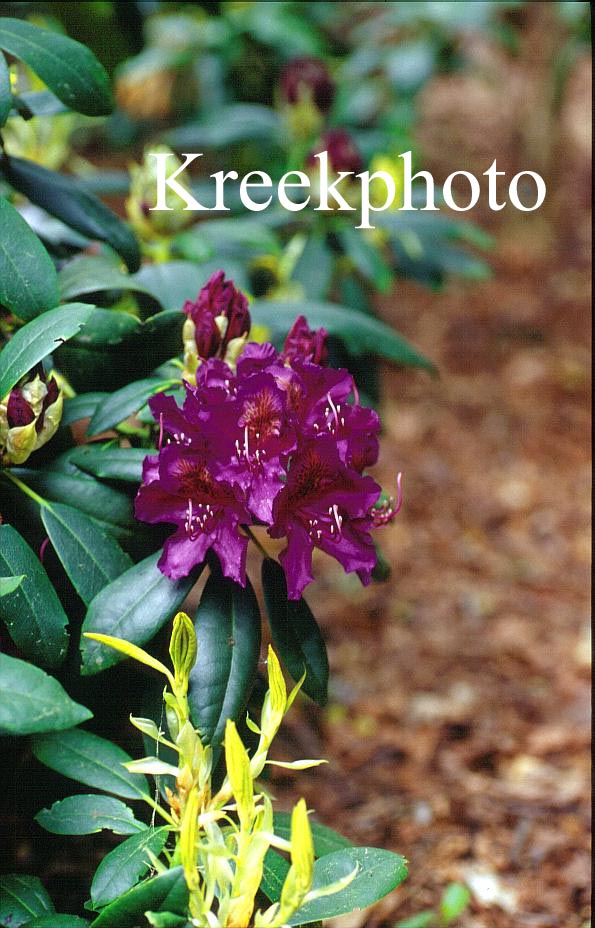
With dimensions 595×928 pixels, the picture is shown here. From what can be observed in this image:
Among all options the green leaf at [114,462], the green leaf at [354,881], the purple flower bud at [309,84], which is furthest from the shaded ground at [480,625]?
the purple flower bud at [309,84]

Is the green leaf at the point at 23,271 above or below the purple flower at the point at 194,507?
above

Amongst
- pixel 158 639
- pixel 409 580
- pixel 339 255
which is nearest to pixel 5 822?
pixel 158 639

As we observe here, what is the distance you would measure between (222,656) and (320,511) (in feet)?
0.55

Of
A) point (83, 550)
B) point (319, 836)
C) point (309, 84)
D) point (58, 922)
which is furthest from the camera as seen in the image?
point (309, 84)

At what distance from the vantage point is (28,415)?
903 millimetres

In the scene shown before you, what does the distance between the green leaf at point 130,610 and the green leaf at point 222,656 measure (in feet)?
0.12

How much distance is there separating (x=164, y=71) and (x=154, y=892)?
9.07ft

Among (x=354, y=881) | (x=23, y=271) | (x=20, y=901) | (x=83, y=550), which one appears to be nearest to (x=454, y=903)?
(x=354, y=881)

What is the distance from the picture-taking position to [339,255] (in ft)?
6.32

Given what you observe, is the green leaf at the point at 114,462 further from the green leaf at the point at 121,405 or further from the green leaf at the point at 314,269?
the green leaf at the point at 314,269

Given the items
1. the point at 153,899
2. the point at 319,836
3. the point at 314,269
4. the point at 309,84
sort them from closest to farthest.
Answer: the point at 153,899
the point at 319,836
the point at 314,269
the point at 309,84

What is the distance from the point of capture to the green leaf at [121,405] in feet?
3.16

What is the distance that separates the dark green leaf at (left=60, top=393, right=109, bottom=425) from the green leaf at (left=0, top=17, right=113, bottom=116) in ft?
1.13

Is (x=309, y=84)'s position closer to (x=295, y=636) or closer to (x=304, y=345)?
(x=304, y=345)
